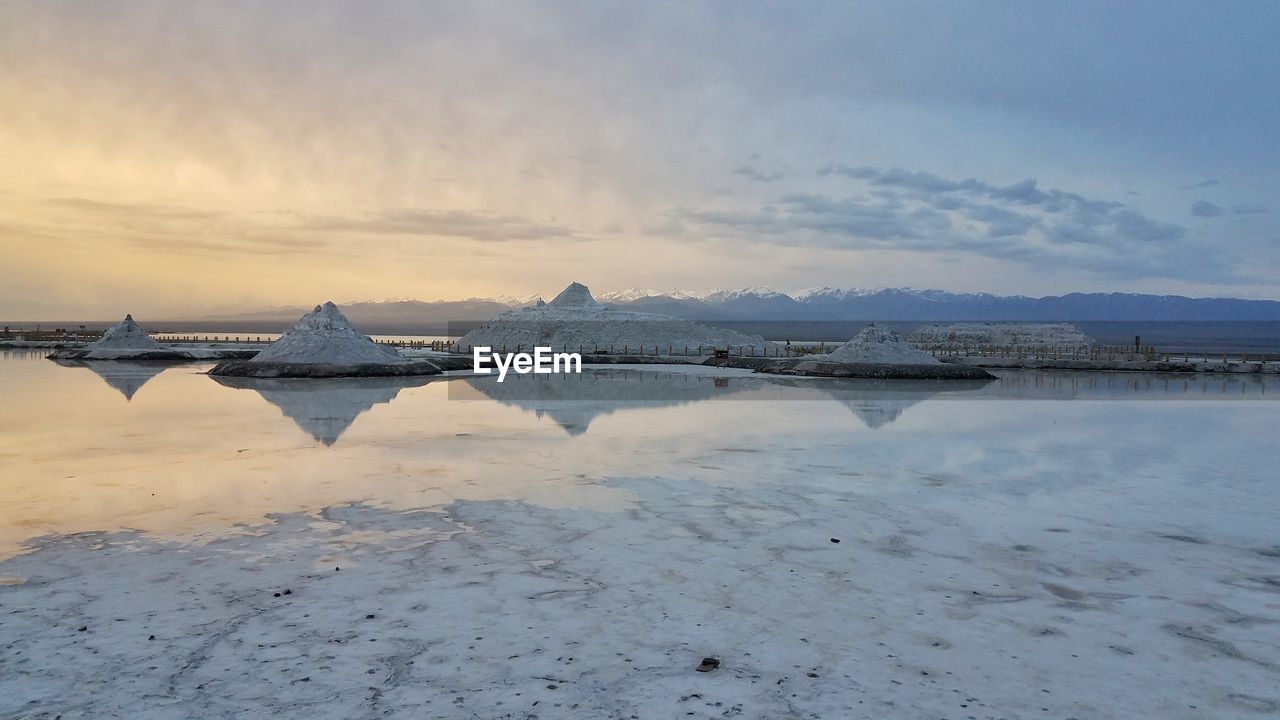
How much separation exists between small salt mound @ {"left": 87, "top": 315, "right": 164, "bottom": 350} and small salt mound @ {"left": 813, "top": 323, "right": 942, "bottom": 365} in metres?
40.1

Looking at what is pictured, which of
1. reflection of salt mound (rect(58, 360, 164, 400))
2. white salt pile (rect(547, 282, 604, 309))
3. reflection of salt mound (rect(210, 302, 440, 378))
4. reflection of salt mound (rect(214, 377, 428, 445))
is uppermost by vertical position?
white salt pile (rect(547, 282, 604, 309))

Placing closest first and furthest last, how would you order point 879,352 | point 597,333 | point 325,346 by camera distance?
point 325,346
point 879,352
point 597,333

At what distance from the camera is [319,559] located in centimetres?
844

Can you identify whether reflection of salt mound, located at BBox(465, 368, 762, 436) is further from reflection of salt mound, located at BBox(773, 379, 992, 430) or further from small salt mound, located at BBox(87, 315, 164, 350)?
small salt mound, located at BBox(87, 315, 164, 350)

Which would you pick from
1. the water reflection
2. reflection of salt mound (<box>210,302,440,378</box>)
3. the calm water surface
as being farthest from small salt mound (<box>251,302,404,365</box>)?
the water reflection

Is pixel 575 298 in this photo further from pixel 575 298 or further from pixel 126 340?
pixel 126 340

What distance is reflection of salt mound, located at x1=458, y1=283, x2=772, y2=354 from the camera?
7169 centimetres

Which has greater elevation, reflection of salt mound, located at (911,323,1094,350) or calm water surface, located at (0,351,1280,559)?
reflection of salt mound, located at (911,323,1094,350)

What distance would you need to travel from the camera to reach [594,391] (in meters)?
30.7

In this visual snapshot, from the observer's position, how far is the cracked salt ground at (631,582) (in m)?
5.60

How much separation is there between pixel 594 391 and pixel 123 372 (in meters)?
23.2

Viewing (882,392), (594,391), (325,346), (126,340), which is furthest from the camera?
(126,340)

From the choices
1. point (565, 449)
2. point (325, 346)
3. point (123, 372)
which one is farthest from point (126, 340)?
point (565, 449)

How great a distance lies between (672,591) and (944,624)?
7.24ft
